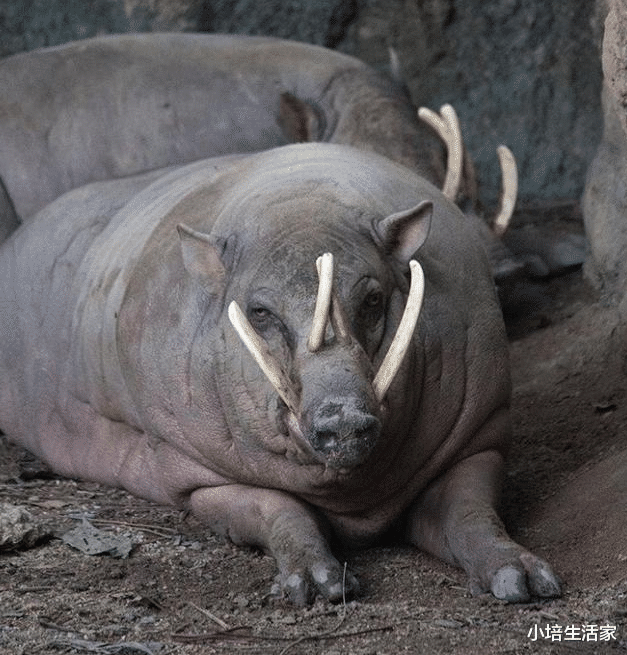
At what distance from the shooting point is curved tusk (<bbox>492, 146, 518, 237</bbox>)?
21.1 feet

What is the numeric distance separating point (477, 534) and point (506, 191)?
8.79 ft

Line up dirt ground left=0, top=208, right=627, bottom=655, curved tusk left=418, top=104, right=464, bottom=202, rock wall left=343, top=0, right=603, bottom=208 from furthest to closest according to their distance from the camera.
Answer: rock wall left=343, top=0, right=603, bottom=208 → curved tusk left=418, top=104, right=464, bottom=202 → dirt ground left=0, top=208, right=627, bottom=655

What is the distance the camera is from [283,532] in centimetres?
414

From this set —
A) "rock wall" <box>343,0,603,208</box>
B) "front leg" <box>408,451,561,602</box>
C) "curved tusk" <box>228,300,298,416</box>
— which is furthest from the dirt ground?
"rock wall" <box>343,0,603,208</box>

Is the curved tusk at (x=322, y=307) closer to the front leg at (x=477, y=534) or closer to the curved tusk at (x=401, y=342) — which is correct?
the curved tusk at (x=401, y=342)

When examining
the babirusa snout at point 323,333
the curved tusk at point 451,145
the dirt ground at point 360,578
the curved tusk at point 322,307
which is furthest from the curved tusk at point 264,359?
the curved tusk at point 451,145

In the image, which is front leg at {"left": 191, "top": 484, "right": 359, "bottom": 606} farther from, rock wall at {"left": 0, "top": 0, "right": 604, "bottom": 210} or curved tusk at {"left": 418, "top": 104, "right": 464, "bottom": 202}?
rock wall at {"left": 0, "top": 0, "right": 604, "bottom": 210}

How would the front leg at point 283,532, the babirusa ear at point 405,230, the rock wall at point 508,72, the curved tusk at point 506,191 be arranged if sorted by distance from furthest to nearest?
the rock wall at point 508,72, the curved tusk at point 506,191, the babirusa ear at point 405,230, the front leg at point 283,532

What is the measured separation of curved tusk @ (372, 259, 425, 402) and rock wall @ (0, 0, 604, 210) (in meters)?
4.13

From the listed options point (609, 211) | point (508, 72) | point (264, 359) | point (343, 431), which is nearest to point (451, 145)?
point (609, 211)

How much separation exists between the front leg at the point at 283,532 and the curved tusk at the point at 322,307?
569mm

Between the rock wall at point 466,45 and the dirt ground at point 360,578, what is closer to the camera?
the dirt ground at point 360,578

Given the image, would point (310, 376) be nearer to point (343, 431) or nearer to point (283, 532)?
point (343, 431)

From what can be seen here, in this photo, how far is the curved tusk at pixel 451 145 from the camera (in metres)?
A: 6.24
